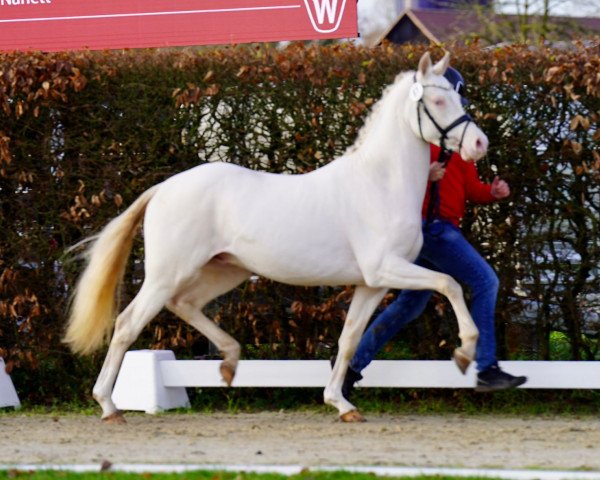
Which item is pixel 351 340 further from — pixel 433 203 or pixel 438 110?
pixel 438 110

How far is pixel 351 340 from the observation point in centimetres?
729

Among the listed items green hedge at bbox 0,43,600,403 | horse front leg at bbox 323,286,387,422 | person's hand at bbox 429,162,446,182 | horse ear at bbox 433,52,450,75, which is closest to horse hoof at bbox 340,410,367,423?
horse front leg at bbox 323,286,387,422

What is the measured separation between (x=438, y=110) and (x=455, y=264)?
0.97 m

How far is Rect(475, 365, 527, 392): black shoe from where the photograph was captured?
717 cm

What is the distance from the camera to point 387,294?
793 cm

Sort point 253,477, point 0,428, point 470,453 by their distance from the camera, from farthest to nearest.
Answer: point 0,428
point 470,453
point 253,477

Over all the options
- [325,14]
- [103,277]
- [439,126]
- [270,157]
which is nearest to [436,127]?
[439,126]

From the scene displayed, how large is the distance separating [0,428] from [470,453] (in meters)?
3.02

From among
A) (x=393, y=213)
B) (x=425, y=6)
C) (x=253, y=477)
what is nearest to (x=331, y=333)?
(x=393, y=213)

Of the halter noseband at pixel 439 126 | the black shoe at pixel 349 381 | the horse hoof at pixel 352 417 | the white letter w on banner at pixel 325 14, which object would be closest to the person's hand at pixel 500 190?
the halter noseband at pixel 439 126

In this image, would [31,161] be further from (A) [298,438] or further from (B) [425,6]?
(B) [425,6]

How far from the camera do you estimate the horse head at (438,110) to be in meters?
6.83

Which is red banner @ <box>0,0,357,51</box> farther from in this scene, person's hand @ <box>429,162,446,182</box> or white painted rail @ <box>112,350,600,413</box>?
white painted rail @ <box>112,350,600,413</box>

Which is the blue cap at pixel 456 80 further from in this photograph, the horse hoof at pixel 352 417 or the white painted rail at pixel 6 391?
the white painted rail at pixel 6 391
